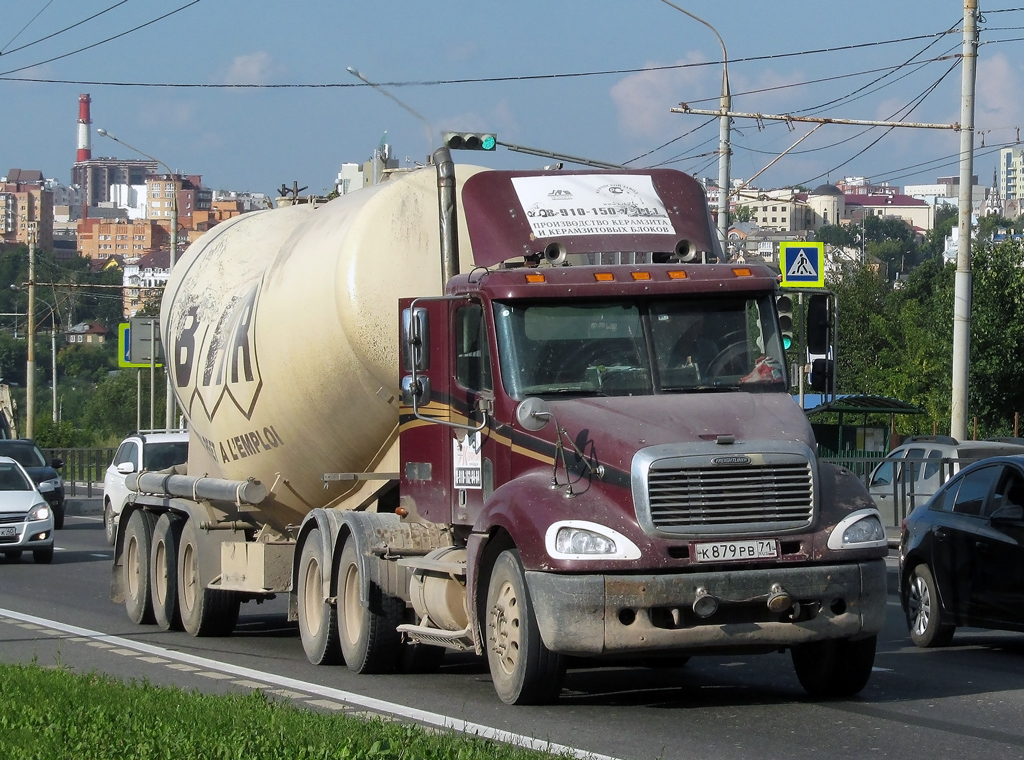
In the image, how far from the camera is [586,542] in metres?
8.80

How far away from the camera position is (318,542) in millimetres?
12109

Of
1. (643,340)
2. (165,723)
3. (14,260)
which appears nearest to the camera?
(165,723)

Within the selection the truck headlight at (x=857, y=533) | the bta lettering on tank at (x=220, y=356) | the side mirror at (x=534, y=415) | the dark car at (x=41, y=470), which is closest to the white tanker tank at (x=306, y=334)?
the bta lettering on tank at (x=220, y=356)

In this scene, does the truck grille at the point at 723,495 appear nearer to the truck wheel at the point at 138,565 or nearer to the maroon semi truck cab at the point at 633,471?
the maroon semi truck cab at the point at 633,471

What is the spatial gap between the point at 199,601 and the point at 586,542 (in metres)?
6.63

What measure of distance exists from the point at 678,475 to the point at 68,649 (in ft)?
21.4

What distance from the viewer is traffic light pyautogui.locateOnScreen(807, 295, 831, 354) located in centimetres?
1042

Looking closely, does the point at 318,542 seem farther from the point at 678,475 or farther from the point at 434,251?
the point at 678,475

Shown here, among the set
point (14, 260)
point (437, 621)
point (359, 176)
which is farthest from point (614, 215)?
point (14, 260)

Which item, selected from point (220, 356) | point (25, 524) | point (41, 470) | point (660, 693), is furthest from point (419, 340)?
point (41, 470)

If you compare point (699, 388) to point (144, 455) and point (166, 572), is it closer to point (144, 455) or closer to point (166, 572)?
point (166, 572)

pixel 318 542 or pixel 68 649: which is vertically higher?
pixel 318 542

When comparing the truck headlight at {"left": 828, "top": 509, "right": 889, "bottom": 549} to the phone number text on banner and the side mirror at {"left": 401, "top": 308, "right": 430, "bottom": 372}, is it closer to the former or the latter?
the phone number text on banner

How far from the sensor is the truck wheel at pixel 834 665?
9.66m
